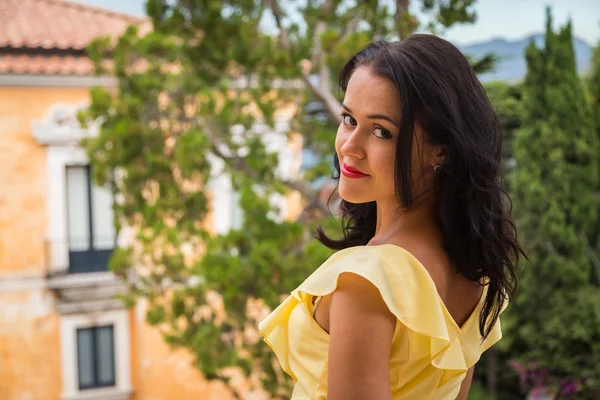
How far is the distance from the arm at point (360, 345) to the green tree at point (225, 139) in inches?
88.6

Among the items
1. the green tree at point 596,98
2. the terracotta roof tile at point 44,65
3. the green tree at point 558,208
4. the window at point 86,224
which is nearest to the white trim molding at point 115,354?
the window at point 86,224

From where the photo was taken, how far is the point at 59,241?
6664 millimetres

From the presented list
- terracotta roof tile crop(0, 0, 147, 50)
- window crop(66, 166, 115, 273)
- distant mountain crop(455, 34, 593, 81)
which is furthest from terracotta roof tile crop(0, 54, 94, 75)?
distant mountain crop(455, 34, 593, 81)

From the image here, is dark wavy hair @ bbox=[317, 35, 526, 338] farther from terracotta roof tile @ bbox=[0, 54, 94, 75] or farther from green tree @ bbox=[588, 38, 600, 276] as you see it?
terracotta roof tile @ bbox=[0, 54, 94, 75]

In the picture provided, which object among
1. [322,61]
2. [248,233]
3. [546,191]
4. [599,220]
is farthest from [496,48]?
[248,233]

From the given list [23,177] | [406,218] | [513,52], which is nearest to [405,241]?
[406,218]

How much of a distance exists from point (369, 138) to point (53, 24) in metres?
6.41

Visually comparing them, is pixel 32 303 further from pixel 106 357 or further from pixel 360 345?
pixel 360 345

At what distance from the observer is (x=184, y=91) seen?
4242 millimetres

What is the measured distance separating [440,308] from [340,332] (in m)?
0.12

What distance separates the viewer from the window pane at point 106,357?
23.4 ft

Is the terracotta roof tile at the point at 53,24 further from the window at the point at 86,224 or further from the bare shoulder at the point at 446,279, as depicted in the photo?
the bare shoulder at the point at 446,279

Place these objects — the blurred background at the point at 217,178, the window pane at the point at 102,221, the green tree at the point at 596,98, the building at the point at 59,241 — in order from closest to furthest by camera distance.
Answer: the blurred background at the point at 217,178 < the green tree at the point at 596,98 < the building at the point at 59,241 < the window pane at the point at 102,221

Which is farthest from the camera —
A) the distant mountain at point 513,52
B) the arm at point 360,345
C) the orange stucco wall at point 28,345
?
the orange stucco wall at point 28,345
